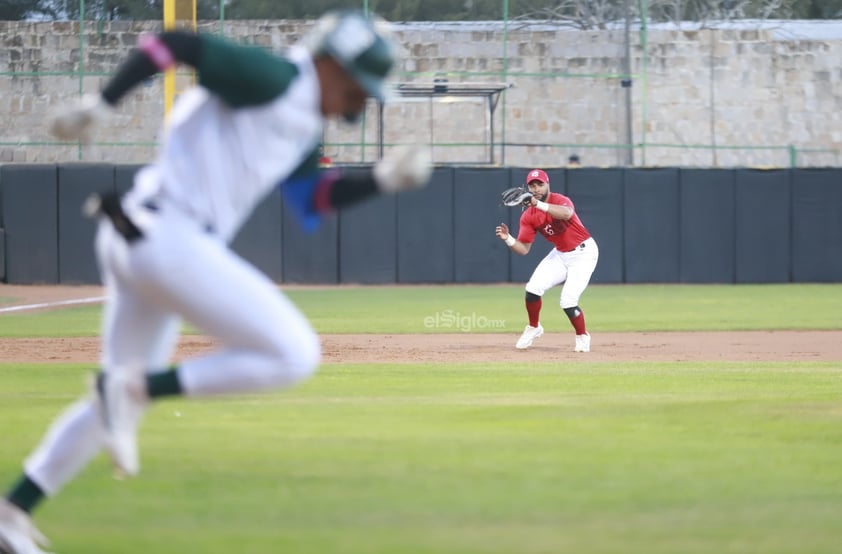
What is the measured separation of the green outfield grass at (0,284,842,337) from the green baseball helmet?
12.4 m

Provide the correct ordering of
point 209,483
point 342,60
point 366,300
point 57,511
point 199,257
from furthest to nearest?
point 366,300
point 209,483
point 57,511
point 342,60
point 199,257

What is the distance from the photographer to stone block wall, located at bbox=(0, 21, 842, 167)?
3072cm

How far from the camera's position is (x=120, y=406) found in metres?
4.34

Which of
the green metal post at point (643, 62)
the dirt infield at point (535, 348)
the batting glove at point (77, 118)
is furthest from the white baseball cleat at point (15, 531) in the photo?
the green metal post at point (643, 62)

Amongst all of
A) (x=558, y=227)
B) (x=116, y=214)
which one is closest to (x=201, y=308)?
(x=116, y=214)

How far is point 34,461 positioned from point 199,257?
1071mm

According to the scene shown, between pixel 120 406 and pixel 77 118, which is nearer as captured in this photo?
pixel 77 118

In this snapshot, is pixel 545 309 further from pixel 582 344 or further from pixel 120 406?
pixel 120 406

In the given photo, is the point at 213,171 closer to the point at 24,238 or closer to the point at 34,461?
the point at 34,461

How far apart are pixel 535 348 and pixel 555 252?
3.86ft

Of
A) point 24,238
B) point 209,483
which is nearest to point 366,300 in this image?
point 24,238

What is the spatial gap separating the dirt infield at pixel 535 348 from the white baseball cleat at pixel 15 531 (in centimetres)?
827

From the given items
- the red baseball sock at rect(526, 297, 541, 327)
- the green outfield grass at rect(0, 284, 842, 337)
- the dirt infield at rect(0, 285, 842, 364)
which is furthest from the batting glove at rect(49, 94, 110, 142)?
the green outfield grass at rect(0, 284, 842, 337)

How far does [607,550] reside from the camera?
15.0ft
